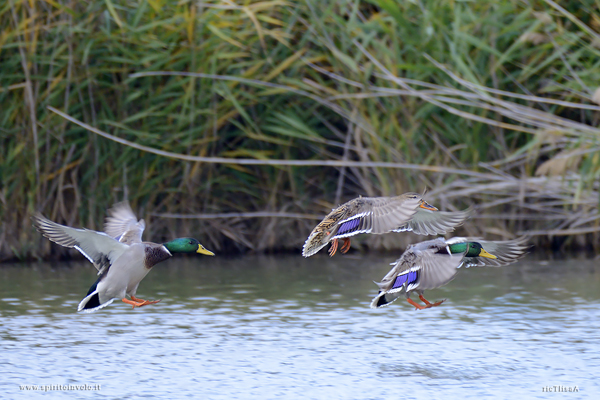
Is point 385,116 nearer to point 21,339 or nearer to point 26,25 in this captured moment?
point 26,25

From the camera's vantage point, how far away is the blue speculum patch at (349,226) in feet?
18.4

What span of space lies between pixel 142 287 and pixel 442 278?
4321 mm

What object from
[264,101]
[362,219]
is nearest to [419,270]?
[362,219]

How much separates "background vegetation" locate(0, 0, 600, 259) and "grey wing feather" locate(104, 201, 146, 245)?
3.43 metres

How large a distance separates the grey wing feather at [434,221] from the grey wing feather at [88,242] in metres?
1.69

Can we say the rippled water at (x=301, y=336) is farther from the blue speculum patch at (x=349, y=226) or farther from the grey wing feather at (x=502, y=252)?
the blue speculum patch at (x=349, y=226)

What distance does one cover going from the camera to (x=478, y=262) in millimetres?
6137

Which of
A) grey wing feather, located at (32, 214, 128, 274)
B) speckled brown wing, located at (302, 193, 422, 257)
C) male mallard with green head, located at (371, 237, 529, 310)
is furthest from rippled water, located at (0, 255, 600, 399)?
speckled brown wing, located at (302, 193, 422, 257)

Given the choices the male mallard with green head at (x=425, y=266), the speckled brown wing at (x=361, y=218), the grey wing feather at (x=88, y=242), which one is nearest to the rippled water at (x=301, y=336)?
the male mallard with green head at (x=425, y=266)

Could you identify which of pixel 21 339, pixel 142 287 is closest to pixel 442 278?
pixel 21 339

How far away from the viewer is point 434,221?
618 cm

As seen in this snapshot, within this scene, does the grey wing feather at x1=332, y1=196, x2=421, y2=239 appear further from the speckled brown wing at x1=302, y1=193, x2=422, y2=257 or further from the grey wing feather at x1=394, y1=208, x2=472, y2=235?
the grey wing feather at x1=394, y1=208, x2=472, y2=235

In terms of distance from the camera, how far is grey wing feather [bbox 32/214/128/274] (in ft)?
18.1

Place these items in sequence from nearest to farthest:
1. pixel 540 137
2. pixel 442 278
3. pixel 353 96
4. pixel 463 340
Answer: pixel 442 278, pixel 463 340, pixel 540 137, pixel 353 96
